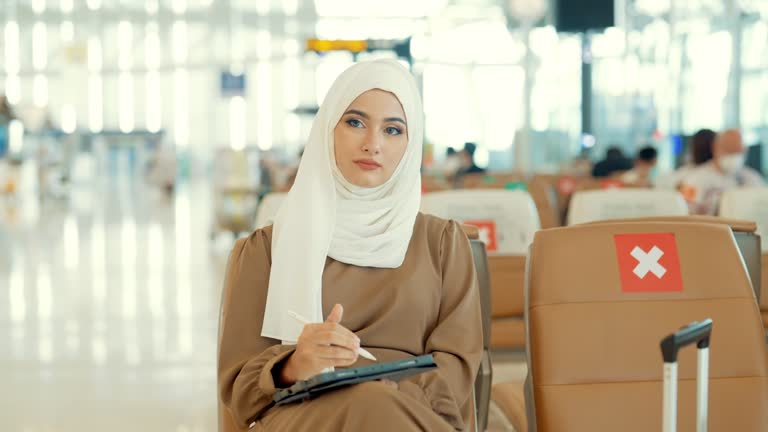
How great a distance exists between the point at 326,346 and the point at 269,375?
0.20 m

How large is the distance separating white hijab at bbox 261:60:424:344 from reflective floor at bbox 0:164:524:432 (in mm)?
2140

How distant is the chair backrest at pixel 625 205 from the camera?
5266mm

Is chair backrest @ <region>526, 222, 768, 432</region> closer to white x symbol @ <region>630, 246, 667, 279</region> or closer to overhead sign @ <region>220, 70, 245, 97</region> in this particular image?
white x symbol @ <region>630, 246, 667, 279</region>

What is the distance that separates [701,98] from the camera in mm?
16734

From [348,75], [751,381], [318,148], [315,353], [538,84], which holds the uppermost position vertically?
[538,84]

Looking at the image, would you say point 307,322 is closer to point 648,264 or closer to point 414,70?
point 648,264

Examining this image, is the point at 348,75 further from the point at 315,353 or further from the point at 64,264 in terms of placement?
the point at 64,264

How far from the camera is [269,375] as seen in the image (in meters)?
2.32

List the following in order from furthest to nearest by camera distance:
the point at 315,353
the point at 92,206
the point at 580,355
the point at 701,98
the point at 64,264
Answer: the point at 92,206, the point at 701,98, the point at 64,264, the point at 580,355, the point at 315,353

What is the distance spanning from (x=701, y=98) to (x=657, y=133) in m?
2.85

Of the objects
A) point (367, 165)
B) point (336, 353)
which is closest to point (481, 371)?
point (367, 165)

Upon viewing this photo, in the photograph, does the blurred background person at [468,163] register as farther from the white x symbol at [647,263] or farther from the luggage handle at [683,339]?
the luggage handle at [683,339]

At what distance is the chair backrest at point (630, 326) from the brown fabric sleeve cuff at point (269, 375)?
2.40ft

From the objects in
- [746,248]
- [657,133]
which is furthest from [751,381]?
[657,133]
